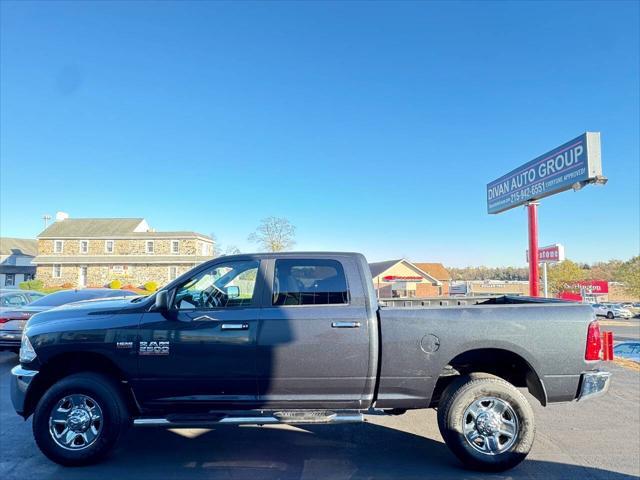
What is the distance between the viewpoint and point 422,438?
472 cm

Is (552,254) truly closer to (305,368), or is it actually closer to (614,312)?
(305,368)

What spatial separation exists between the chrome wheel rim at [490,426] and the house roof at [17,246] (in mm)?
63694

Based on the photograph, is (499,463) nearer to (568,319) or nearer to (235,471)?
(568,319)

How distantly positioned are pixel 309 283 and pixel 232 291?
0.81 meters

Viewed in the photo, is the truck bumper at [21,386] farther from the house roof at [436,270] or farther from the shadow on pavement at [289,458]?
the house roof at [436,270]

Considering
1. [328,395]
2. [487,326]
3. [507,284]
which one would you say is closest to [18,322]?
[328,395]

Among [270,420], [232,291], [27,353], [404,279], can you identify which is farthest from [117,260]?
[270,420]

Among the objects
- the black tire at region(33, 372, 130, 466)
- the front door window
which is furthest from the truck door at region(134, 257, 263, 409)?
the black tire at region(33, 372, 130, 466)

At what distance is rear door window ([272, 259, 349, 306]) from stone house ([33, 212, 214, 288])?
3960cm

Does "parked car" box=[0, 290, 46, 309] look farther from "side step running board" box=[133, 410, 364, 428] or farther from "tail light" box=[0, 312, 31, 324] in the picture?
"side step running board" box=[133, 410, 364, 428]

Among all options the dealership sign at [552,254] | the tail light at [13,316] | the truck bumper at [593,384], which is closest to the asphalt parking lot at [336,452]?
the truck bumper at [593,384]

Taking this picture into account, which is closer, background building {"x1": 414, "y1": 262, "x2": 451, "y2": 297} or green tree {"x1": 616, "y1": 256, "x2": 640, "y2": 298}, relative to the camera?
green tree {"x1": 616, "y1": 256, "x2": 640, "y2": 298}

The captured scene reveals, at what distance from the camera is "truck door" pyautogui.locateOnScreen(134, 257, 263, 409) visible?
3.95 metres

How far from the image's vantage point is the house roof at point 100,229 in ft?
144
